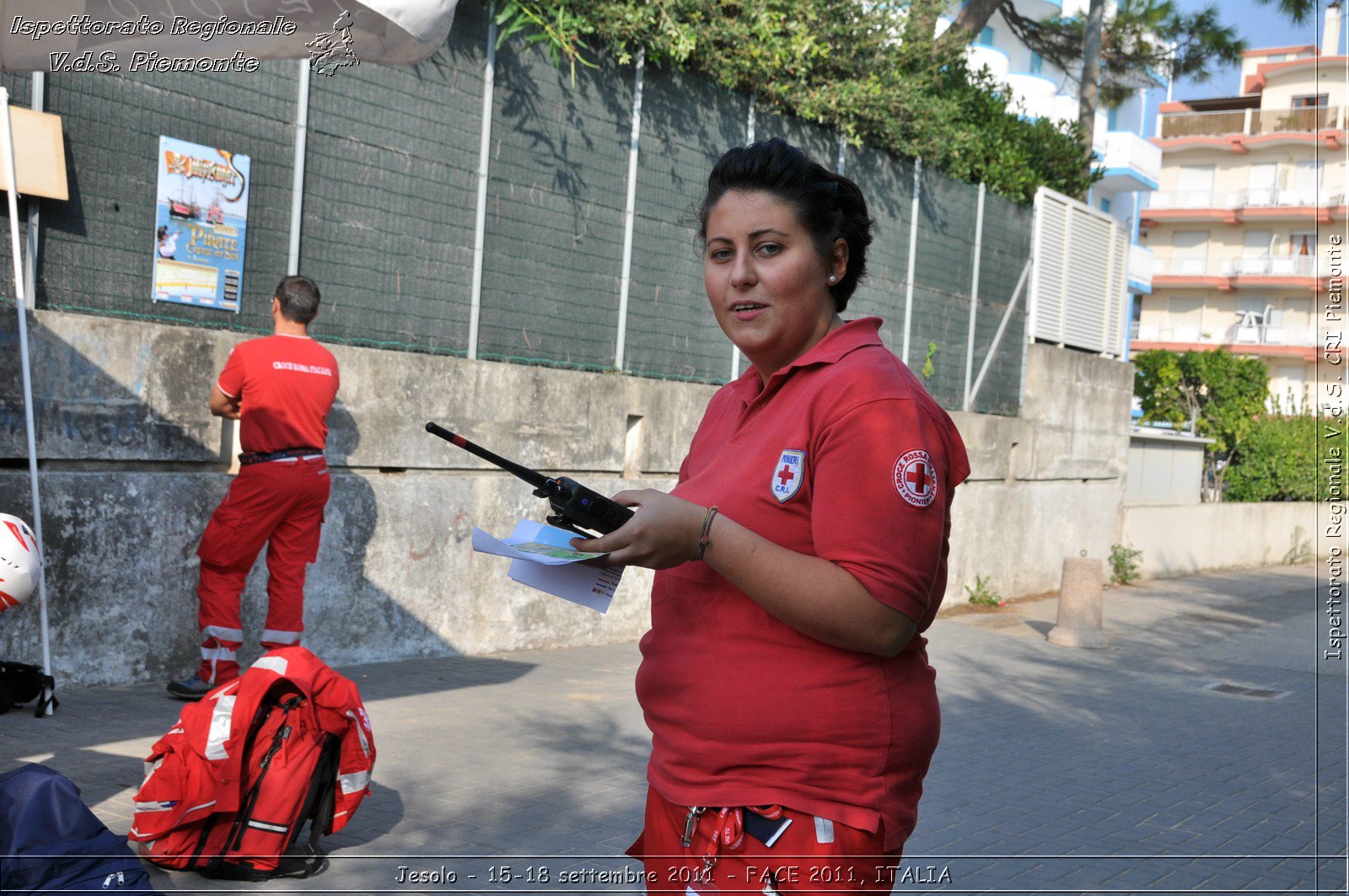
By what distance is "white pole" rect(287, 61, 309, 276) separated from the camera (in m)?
7.85

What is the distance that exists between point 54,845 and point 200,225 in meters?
4.68

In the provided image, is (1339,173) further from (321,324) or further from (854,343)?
(854,343)

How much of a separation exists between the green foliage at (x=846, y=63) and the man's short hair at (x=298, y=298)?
2.84 metres

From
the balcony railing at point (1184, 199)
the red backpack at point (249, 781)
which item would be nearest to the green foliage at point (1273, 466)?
the red backpack at point (249, 781)

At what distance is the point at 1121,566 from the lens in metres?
17.5

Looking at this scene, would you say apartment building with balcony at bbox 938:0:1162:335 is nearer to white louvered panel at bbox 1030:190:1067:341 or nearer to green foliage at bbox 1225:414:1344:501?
green foliage at bbox 1225:414:1344:501

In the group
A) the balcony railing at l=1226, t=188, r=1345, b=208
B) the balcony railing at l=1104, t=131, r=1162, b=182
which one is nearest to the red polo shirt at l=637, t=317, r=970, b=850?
the balcony railing at l=1104, t=131, r=1162, b=182

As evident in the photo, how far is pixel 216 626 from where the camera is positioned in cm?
678

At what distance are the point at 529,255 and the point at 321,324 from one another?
6.19 ft

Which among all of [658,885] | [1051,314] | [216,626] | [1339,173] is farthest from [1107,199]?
[658,885]

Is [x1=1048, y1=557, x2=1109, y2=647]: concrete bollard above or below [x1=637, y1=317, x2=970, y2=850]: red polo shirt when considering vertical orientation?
below

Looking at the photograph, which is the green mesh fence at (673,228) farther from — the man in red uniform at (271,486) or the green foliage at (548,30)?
the man in red uniform at (271,486)

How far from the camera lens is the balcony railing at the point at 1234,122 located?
188 feet

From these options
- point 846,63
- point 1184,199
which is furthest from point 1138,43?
point 1184,199
